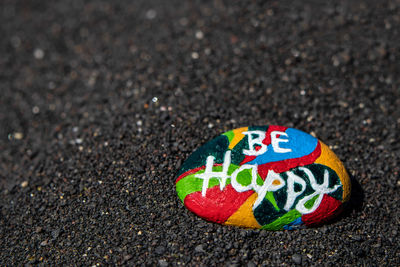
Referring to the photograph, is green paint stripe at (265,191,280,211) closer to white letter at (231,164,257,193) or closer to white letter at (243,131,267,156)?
white letter at (231,164,257,193)

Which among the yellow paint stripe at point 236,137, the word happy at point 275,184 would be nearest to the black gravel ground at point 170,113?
the word happy at point 275,184

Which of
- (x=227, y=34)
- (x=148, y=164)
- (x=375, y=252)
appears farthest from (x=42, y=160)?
(x=375, y=252)

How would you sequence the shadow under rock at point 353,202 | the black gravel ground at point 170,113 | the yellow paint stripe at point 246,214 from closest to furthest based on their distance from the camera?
1. the yellow paint stripe at point 246,214
2. the black gravel ground at point 170,113
3. the shadow under rock at point 353,202

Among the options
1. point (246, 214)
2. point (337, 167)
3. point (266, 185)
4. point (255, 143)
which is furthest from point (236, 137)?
point (337, 167)

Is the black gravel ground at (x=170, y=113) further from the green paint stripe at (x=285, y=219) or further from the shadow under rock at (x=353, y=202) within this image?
the green paint stripe at (x=285, y=219)

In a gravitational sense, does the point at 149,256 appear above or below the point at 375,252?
above

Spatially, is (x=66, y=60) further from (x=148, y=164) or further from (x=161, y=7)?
(x=148, y=164)

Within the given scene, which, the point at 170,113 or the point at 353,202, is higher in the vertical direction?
the point at 170,113

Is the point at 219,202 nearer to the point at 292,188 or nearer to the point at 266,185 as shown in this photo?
the point at 266,185
